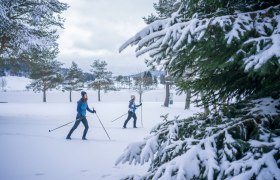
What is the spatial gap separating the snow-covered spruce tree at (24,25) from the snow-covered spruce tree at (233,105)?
13285mm

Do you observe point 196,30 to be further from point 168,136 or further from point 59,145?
point 59,145

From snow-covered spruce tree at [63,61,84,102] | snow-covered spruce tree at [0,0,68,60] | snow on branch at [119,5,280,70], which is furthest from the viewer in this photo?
snow-covered spruce tree at [63,61,84,102]

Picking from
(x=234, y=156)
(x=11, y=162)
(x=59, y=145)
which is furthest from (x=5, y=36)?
(x=234, y=156)

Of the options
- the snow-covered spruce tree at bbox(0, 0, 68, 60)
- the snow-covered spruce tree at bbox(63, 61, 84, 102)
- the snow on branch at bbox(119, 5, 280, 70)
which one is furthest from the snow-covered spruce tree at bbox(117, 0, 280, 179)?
the snow-covered spruce tree at bbox(63, 61, 84, 102)

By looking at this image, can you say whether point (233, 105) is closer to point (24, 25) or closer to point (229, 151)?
point (229, 151)

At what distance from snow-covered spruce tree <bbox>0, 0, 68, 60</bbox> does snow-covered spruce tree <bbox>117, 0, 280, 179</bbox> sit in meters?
13.3

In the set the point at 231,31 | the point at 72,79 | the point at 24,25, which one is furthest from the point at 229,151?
the point at 72,79

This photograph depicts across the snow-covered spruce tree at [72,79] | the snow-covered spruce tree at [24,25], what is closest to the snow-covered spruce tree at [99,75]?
the snow-covered spruce tree at [72,79]

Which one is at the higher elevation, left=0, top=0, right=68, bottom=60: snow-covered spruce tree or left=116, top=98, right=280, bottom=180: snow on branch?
left=0, top=0, right=68, bottom=60: snow-covered spruce tree

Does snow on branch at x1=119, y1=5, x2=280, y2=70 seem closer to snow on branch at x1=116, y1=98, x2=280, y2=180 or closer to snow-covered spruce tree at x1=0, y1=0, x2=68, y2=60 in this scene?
snow on branch at x1=116, y1=98, x2=280, y2=180

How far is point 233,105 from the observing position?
3.41 meters

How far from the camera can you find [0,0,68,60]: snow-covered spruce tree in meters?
14.9

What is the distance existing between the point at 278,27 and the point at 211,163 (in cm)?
130

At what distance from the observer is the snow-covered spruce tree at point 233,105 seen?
219 centimetres
